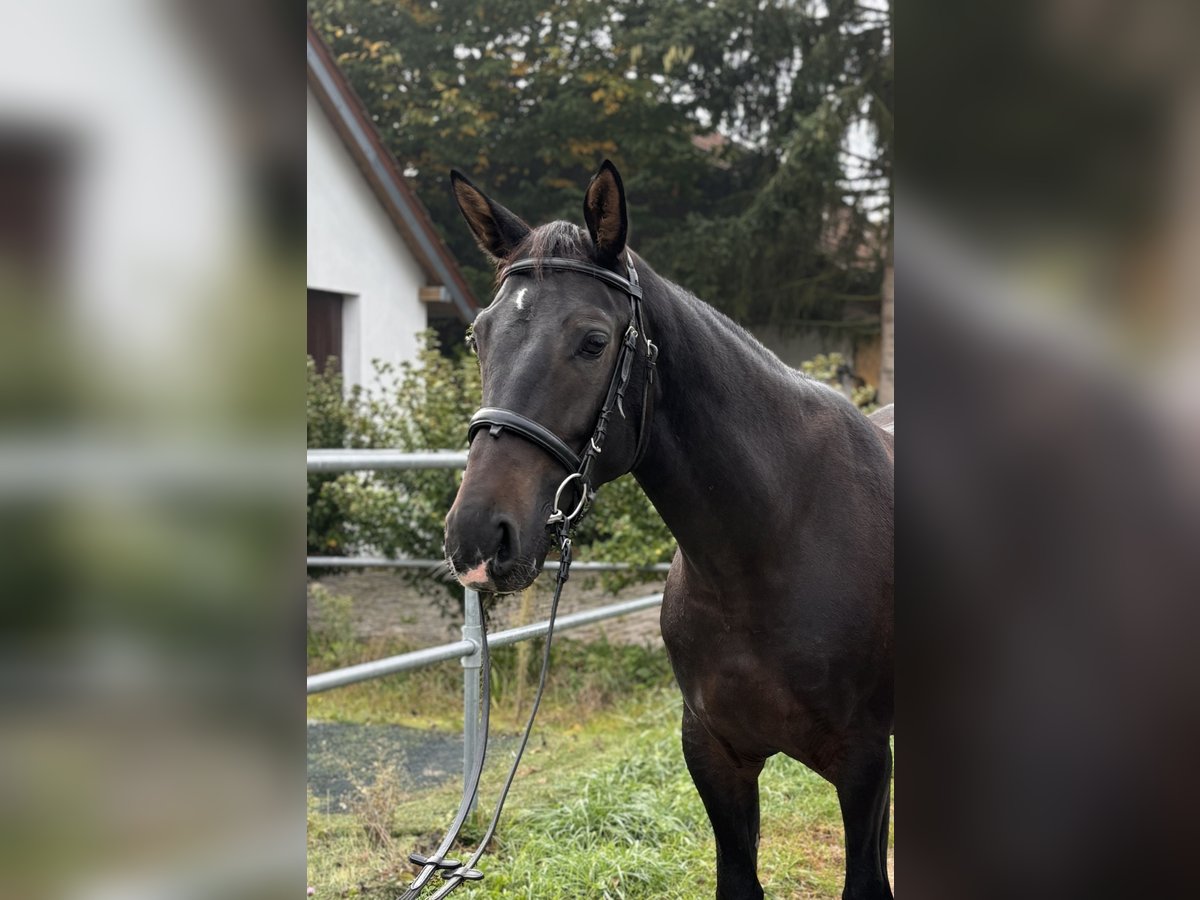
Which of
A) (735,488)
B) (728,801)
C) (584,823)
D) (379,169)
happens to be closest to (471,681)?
(584,823)

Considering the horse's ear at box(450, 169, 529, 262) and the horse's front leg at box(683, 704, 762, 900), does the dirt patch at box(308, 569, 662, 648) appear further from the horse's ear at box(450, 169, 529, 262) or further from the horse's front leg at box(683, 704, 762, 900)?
the horse's ear at box(450, 169, 529, 262)

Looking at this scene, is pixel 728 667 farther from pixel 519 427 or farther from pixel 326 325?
pixel 326 325

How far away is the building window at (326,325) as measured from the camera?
1092cm

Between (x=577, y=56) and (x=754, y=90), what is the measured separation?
9.96ft

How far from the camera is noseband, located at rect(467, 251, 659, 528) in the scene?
6.53 feet

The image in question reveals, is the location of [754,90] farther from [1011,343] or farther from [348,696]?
[1011,343]

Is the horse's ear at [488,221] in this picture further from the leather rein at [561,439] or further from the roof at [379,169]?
the roof at [379,169]

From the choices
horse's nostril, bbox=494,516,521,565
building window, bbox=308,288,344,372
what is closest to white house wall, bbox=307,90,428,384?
building window, bbox=308,288,344,372

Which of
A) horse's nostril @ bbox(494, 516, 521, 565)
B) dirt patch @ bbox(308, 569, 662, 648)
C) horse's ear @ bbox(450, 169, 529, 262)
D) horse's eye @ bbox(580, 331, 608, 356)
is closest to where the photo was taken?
horse's nostril @ bbox(494, 516, 521, 565)

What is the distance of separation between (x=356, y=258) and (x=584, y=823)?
325 inches

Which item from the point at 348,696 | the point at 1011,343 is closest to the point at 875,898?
the point at 1011,343

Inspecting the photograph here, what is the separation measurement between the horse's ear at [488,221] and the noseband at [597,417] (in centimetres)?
18

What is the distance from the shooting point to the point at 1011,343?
2.25 ft

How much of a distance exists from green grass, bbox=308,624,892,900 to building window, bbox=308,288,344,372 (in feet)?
18.7
